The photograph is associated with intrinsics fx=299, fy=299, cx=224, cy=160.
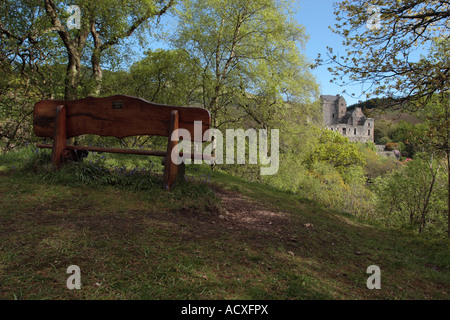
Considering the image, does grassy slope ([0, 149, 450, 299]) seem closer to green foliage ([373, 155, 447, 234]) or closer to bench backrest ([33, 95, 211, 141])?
bench backrest ([33, 95, 211, 141])

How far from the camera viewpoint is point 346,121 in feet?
348

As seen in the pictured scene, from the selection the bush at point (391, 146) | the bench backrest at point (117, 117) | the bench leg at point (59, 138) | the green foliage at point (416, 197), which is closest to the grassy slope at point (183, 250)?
the bench leg at point (59, 138)

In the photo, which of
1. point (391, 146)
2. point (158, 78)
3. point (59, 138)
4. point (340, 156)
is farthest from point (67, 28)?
point (391, 146)

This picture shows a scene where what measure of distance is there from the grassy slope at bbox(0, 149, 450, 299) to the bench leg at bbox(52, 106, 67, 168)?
0.44 metres

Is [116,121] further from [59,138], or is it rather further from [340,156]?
[340,156]

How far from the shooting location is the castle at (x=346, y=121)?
330ft

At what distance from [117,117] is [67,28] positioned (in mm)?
8680

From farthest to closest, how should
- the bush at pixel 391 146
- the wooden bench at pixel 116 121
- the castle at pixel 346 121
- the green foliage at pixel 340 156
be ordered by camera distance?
the castle at pixel 346 121, the bush at pixel 391 146, the green foliage at pixel 340 156, the wooden bench at pixel 116 121

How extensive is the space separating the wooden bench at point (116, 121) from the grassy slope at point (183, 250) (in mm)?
630

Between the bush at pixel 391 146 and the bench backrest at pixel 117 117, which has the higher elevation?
the bush at pixel 391 146

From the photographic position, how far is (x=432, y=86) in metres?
5.09

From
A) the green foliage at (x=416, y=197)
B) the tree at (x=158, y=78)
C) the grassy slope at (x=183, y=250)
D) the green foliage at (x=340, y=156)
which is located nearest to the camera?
the grassy slope at (x=183, y=250)

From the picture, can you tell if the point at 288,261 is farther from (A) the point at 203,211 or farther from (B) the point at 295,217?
(B) the point at 295,217

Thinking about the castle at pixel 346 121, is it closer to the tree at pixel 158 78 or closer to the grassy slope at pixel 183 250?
the tree at pixel 158 78
